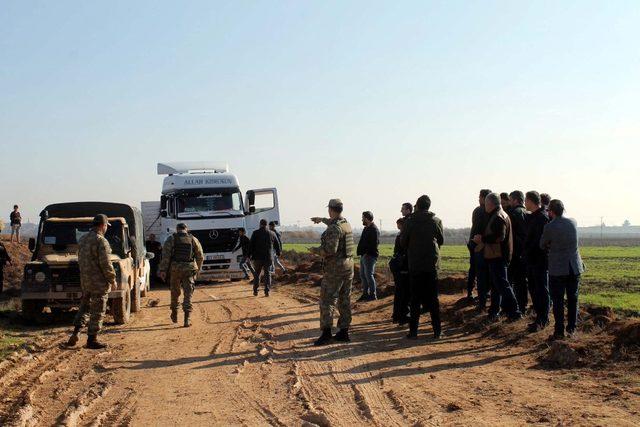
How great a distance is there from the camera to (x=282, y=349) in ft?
34.9

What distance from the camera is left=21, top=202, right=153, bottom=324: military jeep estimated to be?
13898mm

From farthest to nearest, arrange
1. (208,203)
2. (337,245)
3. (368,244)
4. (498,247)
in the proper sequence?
(208,203) → (368,244) → (498,247) → (337,245)

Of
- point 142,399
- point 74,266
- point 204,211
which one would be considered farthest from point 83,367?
point 204,211

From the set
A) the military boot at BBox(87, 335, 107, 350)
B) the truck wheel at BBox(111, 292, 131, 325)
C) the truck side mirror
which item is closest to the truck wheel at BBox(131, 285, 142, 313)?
the truck wheel at BBox(111, 292, 131, 325)

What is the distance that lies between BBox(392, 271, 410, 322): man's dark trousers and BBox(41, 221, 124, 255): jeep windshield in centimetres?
582

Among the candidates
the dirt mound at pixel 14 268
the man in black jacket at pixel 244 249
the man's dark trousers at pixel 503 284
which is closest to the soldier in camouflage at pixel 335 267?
the man's dark trousers at pixel 503 284

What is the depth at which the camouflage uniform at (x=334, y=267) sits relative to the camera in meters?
10.8

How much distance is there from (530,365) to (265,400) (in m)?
3.47

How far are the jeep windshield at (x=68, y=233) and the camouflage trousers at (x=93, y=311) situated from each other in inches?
159

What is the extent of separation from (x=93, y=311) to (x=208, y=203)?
44.4 ft

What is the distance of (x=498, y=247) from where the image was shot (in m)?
11.4

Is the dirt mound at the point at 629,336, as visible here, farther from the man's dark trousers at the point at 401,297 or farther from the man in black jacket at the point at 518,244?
the man's dark trousers at the point at 401,297

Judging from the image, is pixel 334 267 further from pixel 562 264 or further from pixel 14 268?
pixel 14 268

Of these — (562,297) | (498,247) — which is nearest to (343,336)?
(498,247)
